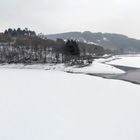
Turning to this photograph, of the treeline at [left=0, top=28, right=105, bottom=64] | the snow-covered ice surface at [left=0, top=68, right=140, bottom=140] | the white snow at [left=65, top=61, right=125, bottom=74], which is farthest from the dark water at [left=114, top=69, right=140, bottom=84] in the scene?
the treeline at [left=0, top=28, right=105, bottom=64]

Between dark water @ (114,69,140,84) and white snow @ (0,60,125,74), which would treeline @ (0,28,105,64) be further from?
dark water @ (114,69,140,84)

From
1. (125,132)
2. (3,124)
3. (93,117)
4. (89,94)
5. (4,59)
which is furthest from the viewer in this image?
(4,59)

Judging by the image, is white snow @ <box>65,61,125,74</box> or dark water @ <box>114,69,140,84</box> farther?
white snow @ <box>65,61,125,74</box>

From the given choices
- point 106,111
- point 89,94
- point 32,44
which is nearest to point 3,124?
point 106,111

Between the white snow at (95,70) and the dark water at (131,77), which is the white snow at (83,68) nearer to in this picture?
the white snow at (95,70)

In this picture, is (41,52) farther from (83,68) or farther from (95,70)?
(95,70)

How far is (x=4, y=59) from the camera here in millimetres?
79938

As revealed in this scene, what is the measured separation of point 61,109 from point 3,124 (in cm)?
465

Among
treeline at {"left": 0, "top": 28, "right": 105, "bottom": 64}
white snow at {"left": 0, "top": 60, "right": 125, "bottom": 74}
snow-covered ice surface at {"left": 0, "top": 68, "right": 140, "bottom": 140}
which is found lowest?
white snow at {"left": 0, "top": 60, "right": 125, "bottom": 74}

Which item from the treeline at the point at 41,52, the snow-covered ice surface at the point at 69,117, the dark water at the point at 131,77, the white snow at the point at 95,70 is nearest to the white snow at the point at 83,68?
the white snow at the point at 95,70

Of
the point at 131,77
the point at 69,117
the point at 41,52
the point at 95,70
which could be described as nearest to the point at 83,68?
the point at 95,70

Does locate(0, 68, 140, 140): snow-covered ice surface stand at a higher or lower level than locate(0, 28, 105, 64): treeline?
lower

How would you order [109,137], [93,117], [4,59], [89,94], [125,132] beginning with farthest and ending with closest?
1. [4,59]
2. [89,94]
3. [93,117]
4. [125,132]
5. [109,137]

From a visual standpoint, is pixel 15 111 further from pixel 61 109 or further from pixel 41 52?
pixel 41 52
